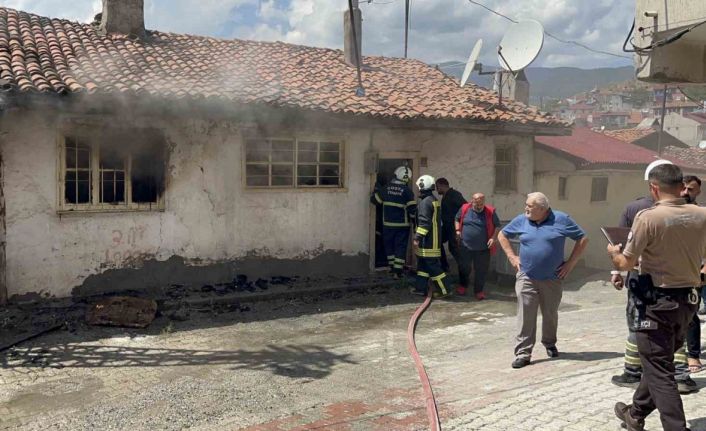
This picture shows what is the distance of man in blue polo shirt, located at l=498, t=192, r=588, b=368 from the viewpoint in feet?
19.5

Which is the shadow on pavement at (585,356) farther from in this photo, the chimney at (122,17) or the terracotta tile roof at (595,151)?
the chimney at (122,17)

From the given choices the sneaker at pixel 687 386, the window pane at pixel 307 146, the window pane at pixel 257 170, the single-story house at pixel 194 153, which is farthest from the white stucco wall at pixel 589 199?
the sneaker at pixel 687 386

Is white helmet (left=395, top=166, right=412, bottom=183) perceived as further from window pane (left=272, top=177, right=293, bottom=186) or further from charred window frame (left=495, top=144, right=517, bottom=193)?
charred window frame (left=495, top=144, right=517, bottom=193)

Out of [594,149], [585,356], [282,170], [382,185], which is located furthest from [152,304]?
[594,149]

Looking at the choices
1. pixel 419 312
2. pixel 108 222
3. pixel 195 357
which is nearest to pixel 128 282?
pixel 108 222

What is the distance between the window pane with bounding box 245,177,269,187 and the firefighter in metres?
2.74

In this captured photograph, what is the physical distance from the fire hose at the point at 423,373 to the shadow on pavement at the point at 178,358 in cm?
74

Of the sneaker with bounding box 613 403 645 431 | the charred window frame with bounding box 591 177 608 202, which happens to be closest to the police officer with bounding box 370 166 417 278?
the sneaker with bounding box 613 403 645 431

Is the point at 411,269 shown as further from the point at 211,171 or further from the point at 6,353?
the point at 6,353

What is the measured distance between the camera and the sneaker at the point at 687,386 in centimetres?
489

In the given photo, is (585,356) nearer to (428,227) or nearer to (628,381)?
(628,381)

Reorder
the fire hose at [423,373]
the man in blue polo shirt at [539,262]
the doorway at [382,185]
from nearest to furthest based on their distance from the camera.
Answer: the fire hose at [423,373]
the man in blue polo shirt at [539,262]
the doorway at [382,185]

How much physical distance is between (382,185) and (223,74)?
365 centimetres

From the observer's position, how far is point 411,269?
37.4 feet
